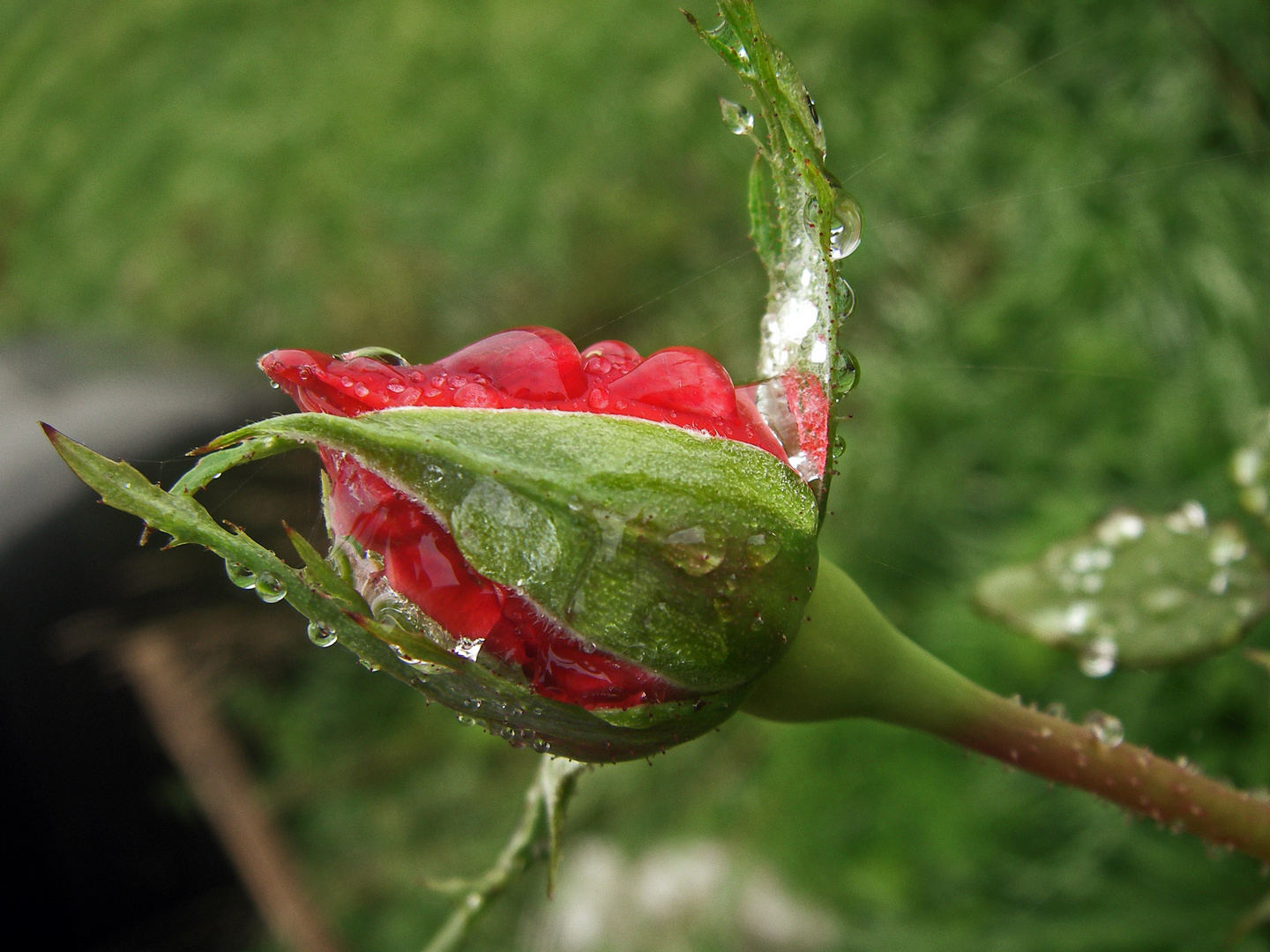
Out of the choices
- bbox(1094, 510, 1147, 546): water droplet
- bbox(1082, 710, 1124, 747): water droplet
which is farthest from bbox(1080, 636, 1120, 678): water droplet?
bbox(1082, 710, 1124, 747): water droplet

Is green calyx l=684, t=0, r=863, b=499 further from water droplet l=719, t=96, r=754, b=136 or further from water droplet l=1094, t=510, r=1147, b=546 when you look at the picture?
water droplet l=1094, t=510, r=1147, b=546

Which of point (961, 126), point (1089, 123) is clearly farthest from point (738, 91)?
point (1089, 123)

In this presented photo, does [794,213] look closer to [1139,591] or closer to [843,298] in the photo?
[843,298]

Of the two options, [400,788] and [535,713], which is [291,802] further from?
[535,713]

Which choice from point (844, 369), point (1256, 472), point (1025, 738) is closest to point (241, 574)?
point (844, 369)

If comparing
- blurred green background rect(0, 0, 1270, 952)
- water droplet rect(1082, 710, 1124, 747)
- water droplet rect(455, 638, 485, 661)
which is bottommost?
blurred green background rect(0, 0, 1270, 952)

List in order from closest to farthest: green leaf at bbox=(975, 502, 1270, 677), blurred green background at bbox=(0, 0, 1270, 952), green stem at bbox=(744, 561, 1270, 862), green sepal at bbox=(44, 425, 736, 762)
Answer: green sepal at bbox=(44, 425, 736, 762) → green stem at bbox=(744, 561, 1270, 862) → green leaf at bbox=(975, 502, 1270, 677) → blurred green background at bbox=(0, 0, 1270, 952)
